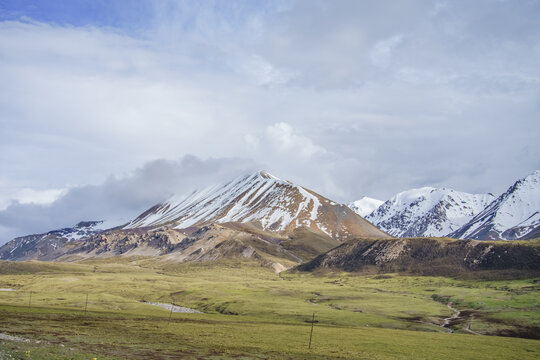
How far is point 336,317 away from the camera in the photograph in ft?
486

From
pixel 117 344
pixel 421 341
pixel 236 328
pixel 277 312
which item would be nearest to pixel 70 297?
pixel 277 312

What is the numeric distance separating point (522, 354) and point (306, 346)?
3997 cm

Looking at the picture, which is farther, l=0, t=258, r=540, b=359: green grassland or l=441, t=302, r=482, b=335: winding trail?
l=441, t=302, r=482, b=335: winding trail

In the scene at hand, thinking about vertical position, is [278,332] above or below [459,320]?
above

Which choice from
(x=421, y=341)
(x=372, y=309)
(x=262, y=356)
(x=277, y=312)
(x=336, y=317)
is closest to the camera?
(x=262, y=356)

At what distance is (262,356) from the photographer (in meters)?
73.6

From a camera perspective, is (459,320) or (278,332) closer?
(278,332)

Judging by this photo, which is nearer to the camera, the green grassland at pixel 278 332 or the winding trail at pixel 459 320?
the green grassland at pixel 278 332

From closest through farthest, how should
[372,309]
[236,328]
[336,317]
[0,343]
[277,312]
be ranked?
[0,343], [236,328], [336,317], [277,312], [372,309]

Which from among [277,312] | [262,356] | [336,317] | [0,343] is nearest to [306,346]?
[262,356]

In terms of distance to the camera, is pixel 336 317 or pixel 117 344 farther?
pixel 336 317

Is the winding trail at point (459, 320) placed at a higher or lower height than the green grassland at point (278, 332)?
lower

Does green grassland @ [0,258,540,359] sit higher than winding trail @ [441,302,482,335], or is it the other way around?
green grassland @ [0,258,540,359]

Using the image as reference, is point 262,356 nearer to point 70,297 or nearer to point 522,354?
point 522,354
